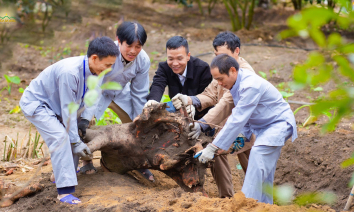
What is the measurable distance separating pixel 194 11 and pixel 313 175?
10.2 meters

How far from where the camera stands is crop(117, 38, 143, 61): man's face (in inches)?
126

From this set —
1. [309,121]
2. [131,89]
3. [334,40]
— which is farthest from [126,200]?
[309,121]

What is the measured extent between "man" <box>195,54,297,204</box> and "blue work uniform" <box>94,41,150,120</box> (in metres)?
0.99

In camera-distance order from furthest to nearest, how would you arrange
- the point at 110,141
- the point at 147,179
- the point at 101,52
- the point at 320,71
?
the point at 147,179 < the point at 110,141 < the point at 101,52 < the point at 320,71

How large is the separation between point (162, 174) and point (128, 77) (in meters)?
1.21

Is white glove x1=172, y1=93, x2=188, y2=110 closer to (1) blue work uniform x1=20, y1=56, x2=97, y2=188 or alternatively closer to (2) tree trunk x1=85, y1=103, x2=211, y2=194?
(2) tree trunk x1=85, y1=103, x2=211, y2=194

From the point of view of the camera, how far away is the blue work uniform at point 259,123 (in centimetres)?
283

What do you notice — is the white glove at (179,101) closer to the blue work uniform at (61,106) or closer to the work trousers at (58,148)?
the blue work uniform at (61,106)

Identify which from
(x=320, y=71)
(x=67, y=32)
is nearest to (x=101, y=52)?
(x=320, y=71)

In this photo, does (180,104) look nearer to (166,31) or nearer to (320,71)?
(320,71)

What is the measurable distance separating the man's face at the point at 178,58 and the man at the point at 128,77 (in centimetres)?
29

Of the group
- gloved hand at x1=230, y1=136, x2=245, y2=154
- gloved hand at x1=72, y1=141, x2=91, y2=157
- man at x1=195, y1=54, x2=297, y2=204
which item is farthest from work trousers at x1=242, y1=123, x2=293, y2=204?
gloved hand at x1=72, y1=141, x2=91, y2=157

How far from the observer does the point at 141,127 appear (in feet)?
10.4

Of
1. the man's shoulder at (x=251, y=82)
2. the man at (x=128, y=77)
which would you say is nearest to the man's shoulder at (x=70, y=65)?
the man at (x=128, y=77)
